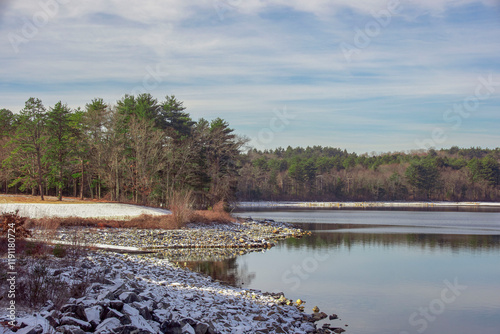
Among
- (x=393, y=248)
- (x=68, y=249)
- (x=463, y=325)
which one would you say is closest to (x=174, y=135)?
(x=393, y=248)

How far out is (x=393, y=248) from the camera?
99.4ft

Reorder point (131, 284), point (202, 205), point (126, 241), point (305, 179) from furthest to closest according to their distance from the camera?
point (305, 179)
point (202, 205)
point (126, 241)
point (131, 284)

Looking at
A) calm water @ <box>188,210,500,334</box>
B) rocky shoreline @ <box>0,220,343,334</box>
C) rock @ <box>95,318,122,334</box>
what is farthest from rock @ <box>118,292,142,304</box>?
calm water @ <box>188,210,500,334</box>

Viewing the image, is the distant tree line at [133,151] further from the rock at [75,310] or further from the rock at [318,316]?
the rock at [75,310]

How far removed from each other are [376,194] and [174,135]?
284 ft

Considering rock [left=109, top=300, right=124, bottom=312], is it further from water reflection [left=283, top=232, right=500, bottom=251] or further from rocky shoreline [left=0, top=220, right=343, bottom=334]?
water reflection [left=283, top=232, right=500, bottom=251]

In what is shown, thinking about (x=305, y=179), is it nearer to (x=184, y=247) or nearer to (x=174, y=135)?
(x=174, y=135)

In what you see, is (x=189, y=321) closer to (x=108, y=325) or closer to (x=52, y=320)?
(x=108, y=325)

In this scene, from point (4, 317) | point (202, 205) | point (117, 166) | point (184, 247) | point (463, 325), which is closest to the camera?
point (4, 317)

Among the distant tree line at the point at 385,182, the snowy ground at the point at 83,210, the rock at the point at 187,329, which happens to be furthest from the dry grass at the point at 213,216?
the distant tree line at the point at 385,182
